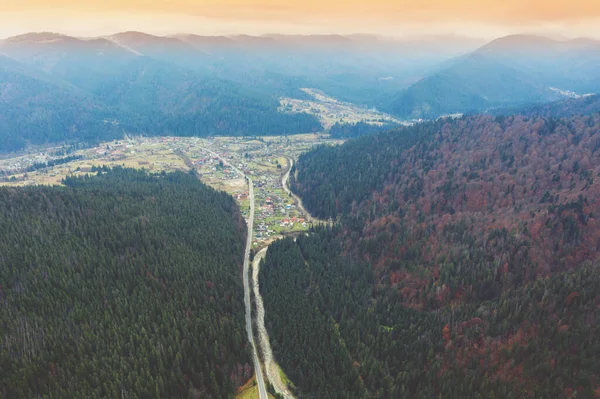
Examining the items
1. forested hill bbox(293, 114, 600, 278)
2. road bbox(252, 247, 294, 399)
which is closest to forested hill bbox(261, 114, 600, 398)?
forested hill bbox(293, 114, 600, 278)

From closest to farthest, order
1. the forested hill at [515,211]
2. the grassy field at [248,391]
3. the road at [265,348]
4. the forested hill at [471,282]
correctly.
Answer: the forested hill at [471,282] < the grassy field at [248,391] < the road at [265,348] < the forested hill at [515,211]

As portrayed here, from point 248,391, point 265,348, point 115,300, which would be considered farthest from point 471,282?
point 115,300

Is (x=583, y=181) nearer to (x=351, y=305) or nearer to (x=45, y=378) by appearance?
(x=351, y=305)

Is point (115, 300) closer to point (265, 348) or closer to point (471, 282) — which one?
point (265, 348)

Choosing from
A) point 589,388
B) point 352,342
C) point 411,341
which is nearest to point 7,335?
point 352,342

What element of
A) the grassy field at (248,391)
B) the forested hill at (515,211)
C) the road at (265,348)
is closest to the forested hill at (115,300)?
the grassy field at (248,391)

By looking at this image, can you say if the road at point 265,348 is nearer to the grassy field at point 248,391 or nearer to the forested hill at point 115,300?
the grassy field at point 248,391
